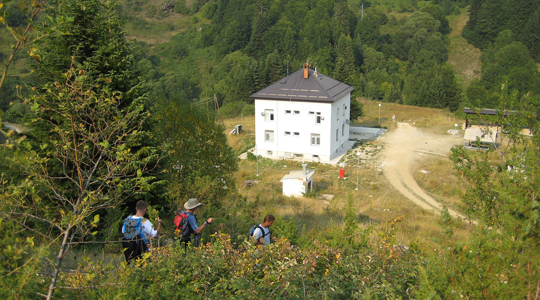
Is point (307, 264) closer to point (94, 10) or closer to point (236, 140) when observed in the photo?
point (94, 10)

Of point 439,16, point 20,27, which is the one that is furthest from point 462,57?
point 20,27

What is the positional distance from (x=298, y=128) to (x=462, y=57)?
3503 inches

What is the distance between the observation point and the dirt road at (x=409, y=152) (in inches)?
969

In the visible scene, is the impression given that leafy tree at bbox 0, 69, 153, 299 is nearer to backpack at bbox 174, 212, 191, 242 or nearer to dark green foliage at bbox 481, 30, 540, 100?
backpack at bbox 174, 212, 191, 242

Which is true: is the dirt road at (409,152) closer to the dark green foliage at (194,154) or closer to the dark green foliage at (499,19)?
the dark green foliage at (194,154)

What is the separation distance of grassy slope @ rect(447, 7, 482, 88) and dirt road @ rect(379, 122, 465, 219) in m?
58.4

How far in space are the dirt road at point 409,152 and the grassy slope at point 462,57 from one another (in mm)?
58371

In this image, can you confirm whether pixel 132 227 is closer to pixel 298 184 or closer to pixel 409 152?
pixel 298 184

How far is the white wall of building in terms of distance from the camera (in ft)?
104

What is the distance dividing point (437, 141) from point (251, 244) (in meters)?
34.6

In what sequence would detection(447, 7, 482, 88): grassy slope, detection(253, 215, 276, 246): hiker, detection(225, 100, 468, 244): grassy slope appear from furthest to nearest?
detection(447, 7, 482, 88): grassy slope < detection(225, 100, 468, 244): grassy slope < detection(253, 215, 276, 246): hiker

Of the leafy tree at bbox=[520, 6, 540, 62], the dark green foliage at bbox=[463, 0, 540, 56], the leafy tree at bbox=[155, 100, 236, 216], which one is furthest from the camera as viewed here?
the dark green foliage at bbox=[463, 0, 540, 56]

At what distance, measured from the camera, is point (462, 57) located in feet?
345

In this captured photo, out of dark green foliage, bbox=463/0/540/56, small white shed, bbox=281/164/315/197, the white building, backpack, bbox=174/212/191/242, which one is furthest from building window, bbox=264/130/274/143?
dark green foliage, bbox=463/0/540/56
